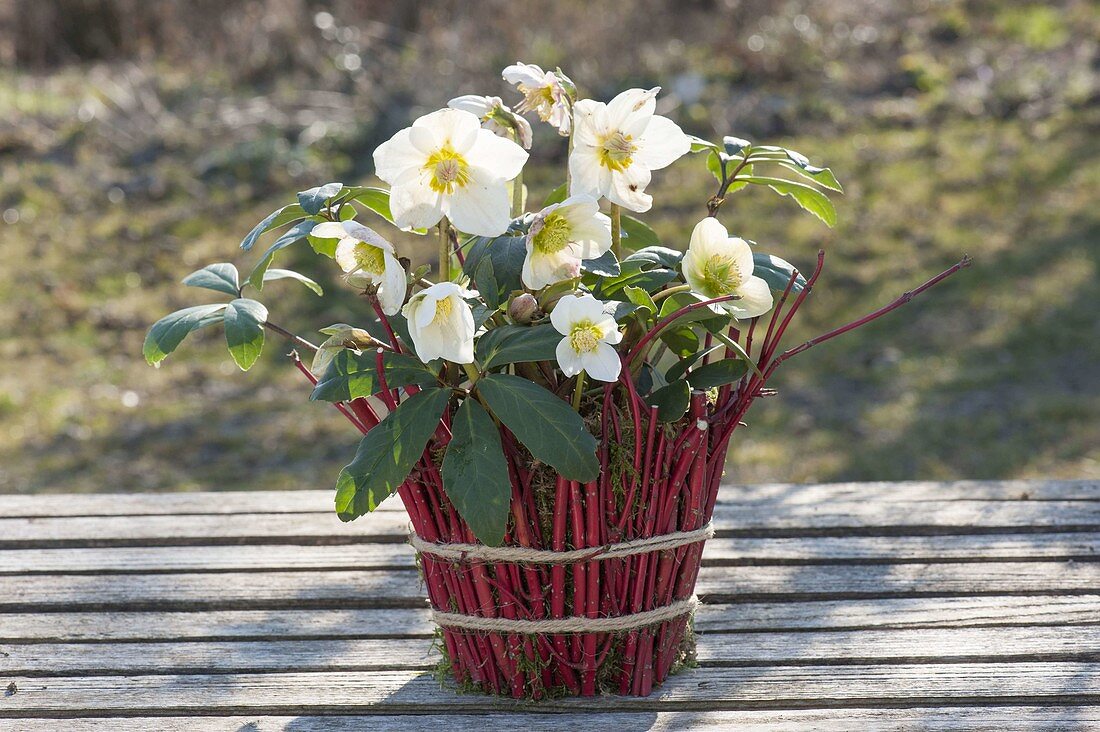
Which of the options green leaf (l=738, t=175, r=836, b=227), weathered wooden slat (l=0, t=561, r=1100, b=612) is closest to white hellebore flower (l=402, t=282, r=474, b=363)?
green leaf (l=738, t=175, r=836, b=227)

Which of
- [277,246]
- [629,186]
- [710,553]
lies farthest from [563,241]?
[710,553]

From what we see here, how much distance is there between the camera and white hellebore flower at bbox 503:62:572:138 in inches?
52.2

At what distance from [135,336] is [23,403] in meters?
0.58

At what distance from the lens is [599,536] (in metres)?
1.40

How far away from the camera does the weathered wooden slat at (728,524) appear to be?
6.82ft

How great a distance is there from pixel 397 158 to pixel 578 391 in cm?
33

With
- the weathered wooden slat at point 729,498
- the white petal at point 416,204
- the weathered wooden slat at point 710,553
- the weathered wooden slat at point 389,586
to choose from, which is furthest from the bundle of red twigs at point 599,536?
the weathered wooden slat at point 729,498

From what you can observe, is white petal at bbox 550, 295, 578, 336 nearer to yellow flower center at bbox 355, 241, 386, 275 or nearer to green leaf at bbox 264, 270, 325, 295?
yellow flower center at bbox 355, 241, 386, 275

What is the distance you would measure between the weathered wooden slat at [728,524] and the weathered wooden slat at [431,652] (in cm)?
38

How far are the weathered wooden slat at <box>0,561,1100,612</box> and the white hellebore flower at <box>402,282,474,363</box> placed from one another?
2.45 ft

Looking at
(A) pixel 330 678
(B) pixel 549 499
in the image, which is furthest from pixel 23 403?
(B) pixel 549 499

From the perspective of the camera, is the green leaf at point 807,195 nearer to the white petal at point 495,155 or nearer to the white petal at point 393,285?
the white petal at point 495,155

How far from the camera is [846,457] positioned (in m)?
3.84

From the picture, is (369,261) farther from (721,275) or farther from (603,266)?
(721,275)
